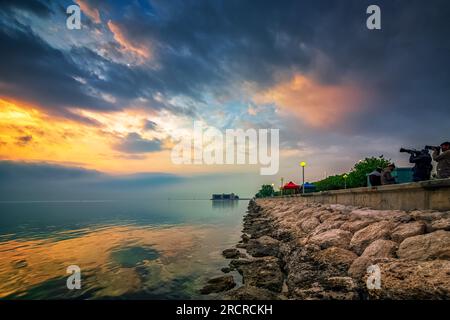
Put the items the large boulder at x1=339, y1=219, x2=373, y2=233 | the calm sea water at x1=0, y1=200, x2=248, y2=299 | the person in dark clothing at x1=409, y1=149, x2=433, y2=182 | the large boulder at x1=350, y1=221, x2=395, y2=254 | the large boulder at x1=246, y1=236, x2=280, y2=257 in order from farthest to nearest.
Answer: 1. the large boulder at x1=246, y1=236, x2=280, y2=257
2. the person in dark clothing at x1=409, y1=149, x2=433, y2=182
3. the calm sea water at x1=0, y1=200, x2=248, y2=299
4. the large boulder at x1=339, y1=219, x2=373, y2=233
5. the large boulder at x1=350, y1=221, x2=395, y2=254

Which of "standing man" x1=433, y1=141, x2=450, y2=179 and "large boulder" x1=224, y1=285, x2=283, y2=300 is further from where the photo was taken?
"standing man" x1=433, y1=141, x2=450, y2=179

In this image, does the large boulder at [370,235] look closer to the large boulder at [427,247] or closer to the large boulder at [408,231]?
the large boulder at [408,231]

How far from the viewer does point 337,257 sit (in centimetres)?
598

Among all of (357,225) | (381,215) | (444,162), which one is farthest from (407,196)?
(444,162)

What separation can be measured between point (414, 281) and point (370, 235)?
2.66 m

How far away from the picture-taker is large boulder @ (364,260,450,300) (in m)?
3.41

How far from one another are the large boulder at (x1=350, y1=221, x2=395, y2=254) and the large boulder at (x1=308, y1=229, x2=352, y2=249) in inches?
14.5

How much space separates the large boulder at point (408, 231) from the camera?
521 cm

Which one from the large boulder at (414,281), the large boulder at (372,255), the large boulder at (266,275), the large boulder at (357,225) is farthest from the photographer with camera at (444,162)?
the large boulder at (266,275)

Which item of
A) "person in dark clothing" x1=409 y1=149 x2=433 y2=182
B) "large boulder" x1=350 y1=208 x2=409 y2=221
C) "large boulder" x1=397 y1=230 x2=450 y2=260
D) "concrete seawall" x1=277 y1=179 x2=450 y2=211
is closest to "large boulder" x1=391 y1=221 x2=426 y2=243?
"large boulder" x1=397 y1=230 x2=450 y2=260

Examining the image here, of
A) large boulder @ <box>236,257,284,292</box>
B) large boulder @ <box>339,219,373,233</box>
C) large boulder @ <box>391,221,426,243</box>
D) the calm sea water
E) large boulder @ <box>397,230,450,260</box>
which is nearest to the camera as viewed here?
large boulder @ <box>397,230,450,260</box>

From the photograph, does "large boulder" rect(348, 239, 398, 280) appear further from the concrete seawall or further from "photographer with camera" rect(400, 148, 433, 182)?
"photographer with camera" rect(400, 148, 433, 182)
